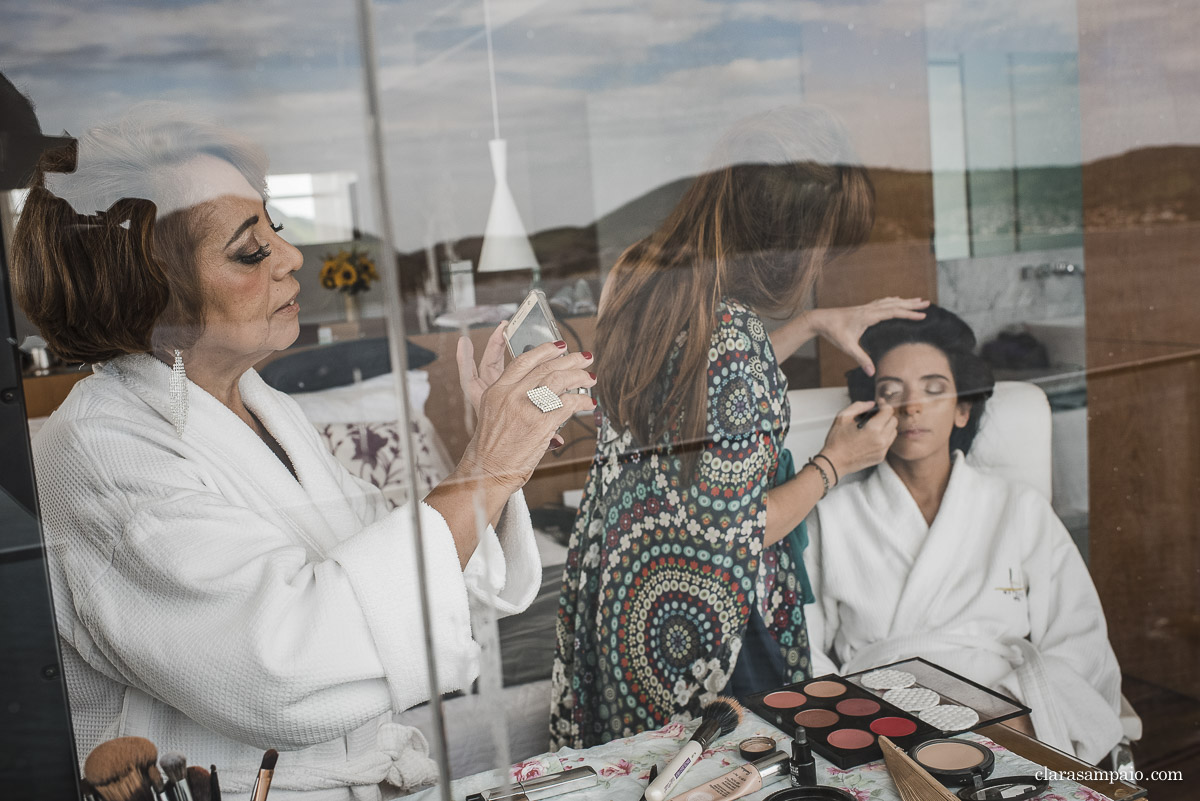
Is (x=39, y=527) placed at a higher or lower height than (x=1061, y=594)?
higher

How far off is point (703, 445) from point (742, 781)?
0.38m

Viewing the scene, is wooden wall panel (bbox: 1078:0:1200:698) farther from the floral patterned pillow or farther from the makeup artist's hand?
the floral patterned pillow

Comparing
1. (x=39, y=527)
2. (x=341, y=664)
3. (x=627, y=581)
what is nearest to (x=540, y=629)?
(x=627, y=581)

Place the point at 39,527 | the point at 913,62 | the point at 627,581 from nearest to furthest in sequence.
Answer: the point at 39,527, the point at 627,581, the point at 913,62

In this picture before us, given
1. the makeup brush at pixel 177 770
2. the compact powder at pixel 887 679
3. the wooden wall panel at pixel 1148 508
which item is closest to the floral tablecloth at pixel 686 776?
the compact powder at pixel 887 679

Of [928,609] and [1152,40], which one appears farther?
[1152,40]

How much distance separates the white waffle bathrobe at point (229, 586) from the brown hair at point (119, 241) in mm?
41

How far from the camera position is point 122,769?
0.84 meters

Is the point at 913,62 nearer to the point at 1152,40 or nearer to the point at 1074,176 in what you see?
the point at 1074,176

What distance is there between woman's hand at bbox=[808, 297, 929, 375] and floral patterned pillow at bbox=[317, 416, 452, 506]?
520 mm

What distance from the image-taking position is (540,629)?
1053 millimetres

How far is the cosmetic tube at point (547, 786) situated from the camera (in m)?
0.89

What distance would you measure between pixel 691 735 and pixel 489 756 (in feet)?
0.70

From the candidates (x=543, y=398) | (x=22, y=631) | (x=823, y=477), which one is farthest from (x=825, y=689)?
(x=22, y=631)
